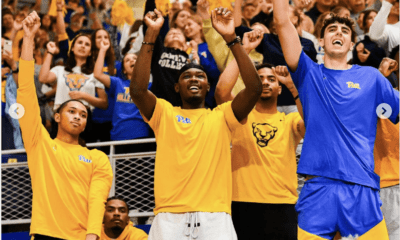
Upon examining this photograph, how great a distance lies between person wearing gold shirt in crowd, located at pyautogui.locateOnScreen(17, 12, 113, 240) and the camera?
4246mm

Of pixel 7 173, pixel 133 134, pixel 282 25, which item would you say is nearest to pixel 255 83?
pixel 282 25

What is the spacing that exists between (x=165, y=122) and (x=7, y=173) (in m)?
3.03

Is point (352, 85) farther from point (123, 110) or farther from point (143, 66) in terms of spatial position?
point (123, 110)

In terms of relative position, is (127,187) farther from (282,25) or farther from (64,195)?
(282,25)

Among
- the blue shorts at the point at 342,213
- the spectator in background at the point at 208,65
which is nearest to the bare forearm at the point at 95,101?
the spectator in background at the point at 208,65

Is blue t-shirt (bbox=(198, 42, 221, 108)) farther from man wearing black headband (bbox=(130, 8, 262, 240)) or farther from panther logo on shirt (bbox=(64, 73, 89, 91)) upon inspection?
man wearing black headband (bbox=(130, 8, 262, 240))

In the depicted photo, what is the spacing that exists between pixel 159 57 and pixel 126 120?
0.82 m

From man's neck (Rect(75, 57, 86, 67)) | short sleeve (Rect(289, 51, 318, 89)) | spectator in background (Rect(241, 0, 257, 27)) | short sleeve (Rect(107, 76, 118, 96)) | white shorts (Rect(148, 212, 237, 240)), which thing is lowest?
→ white shorts (Rect(148, 212, 237, 240))

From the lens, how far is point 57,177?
4.44 m

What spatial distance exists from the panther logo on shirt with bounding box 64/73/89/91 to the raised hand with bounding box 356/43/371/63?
3282 mm

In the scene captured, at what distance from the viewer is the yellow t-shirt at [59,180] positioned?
425cm

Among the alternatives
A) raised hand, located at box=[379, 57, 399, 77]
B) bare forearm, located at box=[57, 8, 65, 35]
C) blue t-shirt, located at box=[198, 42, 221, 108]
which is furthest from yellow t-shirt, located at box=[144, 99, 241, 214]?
bare forearm, located at box=[57, 8, 65, 35]

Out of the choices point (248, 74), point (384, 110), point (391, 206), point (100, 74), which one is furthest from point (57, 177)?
point (391, 206)

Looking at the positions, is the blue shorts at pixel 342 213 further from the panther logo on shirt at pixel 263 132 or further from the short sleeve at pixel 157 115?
the short sleeve at pixel 157 115
